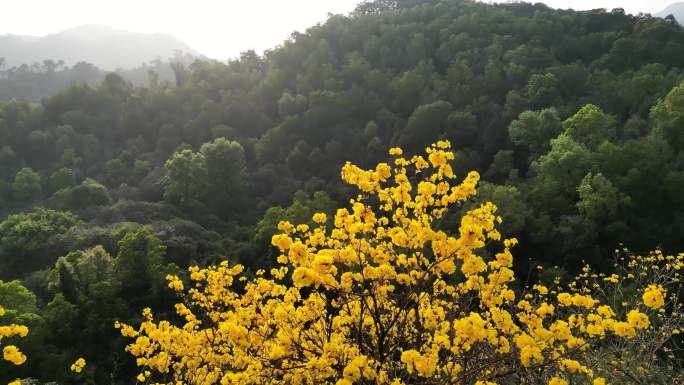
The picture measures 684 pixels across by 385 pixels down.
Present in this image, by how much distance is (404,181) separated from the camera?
5484 millimetres

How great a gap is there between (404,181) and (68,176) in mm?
47032

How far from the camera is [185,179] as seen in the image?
41844 mm

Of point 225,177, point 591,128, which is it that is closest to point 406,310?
point 591,128

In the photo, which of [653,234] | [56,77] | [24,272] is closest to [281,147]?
[24,272]

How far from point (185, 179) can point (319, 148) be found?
13429mm

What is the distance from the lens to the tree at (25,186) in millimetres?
42750

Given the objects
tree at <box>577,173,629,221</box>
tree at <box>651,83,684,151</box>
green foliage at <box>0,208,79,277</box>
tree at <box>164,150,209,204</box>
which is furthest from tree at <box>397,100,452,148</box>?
green foliage at <box>0,208,79,277</box>

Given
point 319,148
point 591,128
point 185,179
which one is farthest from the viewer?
point 319,148

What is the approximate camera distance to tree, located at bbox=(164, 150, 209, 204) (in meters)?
41.7

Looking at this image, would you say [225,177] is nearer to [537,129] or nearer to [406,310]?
[537,129]

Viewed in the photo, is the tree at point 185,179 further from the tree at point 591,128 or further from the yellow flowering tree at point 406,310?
the yellow flowering tree at point 406,310

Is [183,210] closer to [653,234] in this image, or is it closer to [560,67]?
[653,234]

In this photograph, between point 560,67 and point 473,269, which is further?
point 560,67

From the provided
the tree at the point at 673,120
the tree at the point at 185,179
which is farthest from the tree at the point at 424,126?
the tree at the point at 185,179
